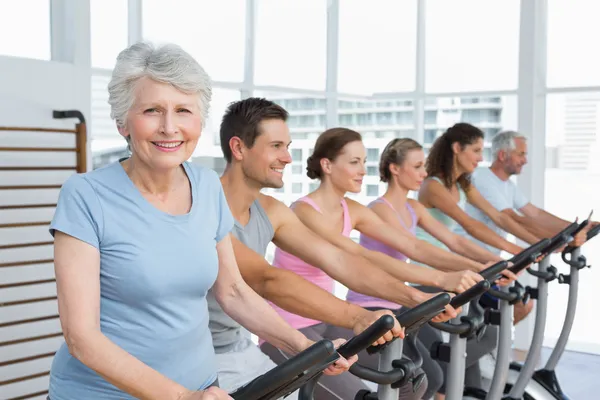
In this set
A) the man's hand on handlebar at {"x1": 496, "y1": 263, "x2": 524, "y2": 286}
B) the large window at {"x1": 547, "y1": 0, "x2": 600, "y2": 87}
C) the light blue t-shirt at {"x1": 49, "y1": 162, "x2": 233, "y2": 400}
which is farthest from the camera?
the large window at {"x1": 547, "y1": 0, "x2": 600, "y2": 87}

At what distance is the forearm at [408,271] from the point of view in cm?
269

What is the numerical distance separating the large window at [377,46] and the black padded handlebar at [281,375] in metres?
5.35

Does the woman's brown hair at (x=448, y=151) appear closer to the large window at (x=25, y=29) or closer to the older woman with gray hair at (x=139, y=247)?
the large window at (x=25, y=29)

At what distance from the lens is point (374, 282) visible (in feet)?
8.46

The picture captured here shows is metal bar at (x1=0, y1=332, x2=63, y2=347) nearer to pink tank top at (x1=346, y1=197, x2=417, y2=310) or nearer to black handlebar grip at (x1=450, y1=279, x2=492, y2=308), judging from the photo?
pink tank top at (x1=346, y1=197, x2=417, y2=310)

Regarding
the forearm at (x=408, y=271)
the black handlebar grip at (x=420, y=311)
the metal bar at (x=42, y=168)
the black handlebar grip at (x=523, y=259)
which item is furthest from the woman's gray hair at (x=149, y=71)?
the metal bar at (x=42, y=168)

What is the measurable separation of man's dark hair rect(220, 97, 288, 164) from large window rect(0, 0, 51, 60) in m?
1.76

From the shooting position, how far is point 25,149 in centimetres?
368

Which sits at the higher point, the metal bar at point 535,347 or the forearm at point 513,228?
the forearm at point 513,228

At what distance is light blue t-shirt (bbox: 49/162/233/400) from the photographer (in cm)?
143

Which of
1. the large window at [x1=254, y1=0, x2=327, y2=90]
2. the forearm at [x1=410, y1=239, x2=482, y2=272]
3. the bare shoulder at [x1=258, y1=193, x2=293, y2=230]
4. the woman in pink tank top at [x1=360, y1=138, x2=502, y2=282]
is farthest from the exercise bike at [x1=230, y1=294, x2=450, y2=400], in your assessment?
the large window at [x1=254, y1=0, x2=327, y2=90]

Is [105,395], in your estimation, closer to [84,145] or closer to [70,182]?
[70,182]

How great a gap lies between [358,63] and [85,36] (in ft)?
9.83

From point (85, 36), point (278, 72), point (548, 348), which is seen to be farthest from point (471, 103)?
point (85, 36)
